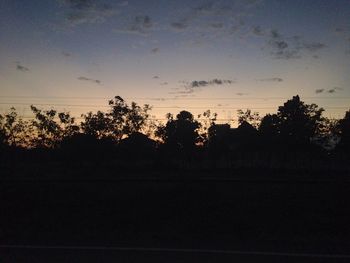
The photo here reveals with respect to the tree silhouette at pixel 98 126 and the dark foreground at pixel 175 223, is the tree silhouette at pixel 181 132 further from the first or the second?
the dark foreground at pixel 175 223

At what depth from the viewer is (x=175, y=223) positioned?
12555 millimetres

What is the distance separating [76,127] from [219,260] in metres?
65.6

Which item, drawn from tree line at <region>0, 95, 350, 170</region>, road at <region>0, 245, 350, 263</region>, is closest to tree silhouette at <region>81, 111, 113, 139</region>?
tree line at <region>0, 95, 350, 170</region>

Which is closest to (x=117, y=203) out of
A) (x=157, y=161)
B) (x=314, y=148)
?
(x=157, y=161)

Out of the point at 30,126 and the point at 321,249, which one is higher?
the point at 30,126

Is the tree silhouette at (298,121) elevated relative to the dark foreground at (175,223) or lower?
elevated

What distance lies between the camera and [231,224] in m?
12.2

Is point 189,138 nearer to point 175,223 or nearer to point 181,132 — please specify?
point 181,132

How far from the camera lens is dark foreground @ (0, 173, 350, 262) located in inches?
311

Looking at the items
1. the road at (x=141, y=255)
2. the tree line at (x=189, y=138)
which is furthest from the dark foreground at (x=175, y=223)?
the tree line at (x=189, y=138)

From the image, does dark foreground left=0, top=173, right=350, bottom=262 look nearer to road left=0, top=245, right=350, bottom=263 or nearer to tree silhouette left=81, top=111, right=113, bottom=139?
road left=0, top=245, right=350, bottom=263

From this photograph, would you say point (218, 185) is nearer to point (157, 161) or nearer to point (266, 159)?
point (157, 161)

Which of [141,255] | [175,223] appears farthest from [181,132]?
[141,255]

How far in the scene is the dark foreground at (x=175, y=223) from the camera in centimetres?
791
